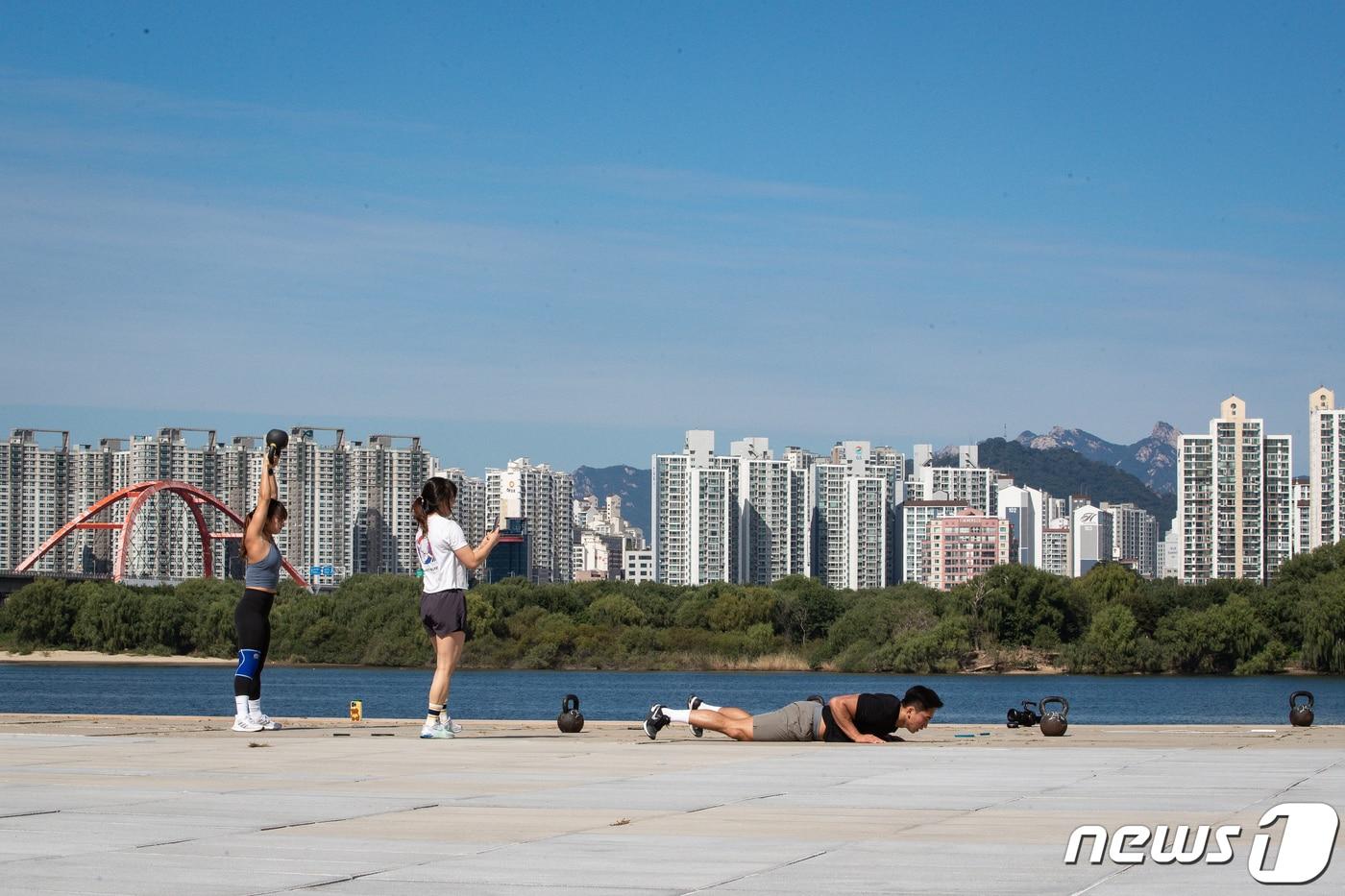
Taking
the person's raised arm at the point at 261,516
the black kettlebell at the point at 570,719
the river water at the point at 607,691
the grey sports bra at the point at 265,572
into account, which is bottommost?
the river water at the point at 607,691

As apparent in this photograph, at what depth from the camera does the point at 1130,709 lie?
65.8 metres

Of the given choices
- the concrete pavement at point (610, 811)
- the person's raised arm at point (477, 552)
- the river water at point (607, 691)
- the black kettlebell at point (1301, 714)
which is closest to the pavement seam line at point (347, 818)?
the concrete pavement at point (610, 811)

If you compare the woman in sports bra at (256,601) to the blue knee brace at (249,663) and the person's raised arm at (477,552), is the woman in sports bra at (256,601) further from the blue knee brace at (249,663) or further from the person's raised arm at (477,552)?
the person's raised arm at (477,552)

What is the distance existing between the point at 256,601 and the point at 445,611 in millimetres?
1485

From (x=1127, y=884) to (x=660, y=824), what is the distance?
89.2 inches

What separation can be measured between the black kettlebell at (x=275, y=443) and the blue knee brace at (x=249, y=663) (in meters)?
1.49

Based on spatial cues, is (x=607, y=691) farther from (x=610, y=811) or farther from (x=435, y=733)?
(x=610, y=811)

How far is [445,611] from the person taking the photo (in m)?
13.2

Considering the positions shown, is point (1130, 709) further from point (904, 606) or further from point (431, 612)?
point (431, 612)

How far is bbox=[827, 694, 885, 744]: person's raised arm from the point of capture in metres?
12.5

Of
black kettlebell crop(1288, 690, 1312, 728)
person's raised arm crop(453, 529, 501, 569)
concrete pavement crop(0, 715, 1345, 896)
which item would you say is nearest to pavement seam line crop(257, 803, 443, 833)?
concrete pavement crop(0, 715, 1345, 896)

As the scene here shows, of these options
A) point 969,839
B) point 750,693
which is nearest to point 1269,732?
point 969,839

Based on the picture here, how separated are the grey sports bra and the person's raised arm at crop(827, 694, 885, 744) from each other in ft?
13.8

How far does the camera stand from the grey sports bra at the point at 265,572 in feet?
43.9
